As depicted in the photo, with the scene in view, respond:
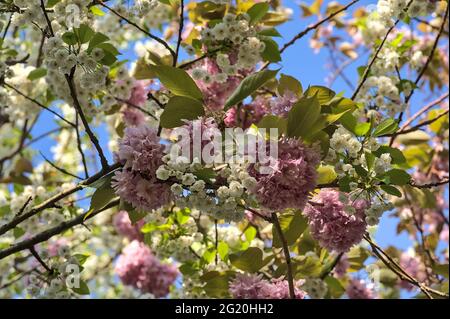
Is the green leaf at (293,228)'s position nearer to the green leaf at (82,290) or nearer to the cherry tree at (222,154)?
the cherry tree at (222,154)

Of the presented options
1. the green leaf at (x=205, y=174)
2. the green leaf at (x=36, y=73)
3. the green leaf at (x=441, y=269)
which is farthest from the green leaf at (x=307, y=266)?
the green leaf at (x=36, y=73)

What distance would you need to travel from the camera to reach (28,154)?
5.93 metres

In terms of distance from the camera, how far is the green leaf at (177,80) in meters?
1.59

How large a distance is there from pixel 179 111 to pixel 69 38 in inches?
16.7

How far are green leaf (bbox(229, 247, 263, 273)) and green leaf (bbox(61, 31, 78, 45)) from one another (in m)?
0.94

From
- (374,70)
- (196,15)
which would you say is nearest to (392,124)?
(374,70)

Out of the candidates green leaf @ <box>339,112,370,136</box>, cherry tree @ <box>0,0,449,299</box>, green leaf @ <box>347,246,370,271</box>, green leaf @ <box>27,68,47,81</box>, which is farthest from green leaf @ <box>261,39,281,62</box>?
green leaf @ <box>347,246,370,271</box>

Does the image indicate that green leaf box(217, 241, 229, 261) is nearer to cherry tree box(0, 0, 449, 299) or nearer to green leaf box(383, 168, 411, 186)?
cherry tree box(0, 0, 449, 299)

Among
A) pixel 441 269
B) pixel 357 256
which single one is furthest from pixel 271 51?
pixel 441 269

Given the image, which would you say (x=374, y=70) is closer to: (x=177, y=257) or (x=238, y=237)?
(x=238, y=237)

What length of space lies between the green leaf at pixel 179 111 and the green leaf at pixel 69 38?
390 mm

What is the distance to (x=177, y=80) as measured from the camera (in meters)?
1.61

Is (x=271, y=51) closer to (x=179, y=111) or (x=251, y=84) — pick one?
(x=251, y=84)

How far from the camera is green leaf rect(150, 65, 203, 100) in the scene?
1.59 meters
